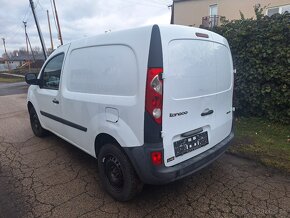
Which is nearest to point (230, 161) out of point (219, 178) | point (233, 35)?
point (219, 178)

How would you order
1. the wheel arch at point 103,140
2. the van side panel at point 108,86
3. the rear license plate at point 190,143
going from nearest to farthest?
the van side panel at point 108,86
the rear license plate at point 190,143
the wheel arch at point 103,140

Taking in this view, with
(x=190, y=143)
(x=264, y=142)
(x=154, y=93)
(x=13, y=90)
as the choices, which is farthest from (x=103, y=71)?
(x=13, y=90)

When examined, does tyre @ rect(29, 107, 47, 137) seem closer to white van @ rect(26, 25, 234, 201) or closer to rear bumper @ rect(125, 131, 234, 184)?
white van @ rect(26, 25, 234, 201)

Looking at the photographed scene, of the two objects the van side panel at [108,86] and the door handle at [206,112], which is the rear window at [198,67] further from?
the van side panel at [108,86]

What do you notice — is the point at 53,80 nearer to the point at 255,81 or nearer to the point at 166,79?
the point at 166,79

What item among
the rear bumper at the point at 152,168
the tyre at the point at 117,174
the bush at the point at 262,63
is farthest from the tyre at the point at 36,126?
the bush at the point at 262,63

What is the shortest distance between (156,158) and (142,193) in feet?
2.82

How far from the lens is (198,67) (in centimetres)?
244

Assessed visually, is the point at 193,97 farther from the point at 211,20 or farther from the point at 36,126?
the point at 211,20

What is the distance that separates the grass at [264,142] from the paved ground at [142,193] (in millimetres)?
217

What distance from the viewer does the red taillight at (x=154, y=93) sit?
6.81ft

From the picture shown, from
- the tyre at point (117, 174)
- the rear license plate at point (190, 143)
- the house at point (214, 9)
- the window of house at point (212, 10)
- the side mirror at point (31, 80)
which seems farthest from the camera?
the window of house at point (212, 10)

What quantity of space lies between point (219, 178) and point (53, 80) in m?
2.96

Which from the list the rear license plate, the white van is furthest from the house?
the rear license plate
